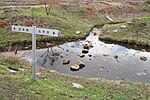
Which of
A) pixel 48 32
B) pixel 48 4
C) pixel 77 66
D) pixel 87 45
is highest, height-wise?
pixel 48 32

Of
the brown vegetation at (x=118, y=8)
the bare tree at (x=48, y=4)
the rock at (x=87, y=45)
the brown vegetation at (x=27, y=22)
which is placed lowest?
the rock at (x=87, y=45)

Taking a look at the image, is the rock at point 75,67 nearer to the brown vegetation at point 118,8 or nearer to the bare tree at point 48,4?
the bare tree at point 48,4

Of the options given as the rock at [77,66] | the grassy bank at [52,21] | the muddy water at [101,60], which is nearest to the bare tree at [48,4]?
the grassy bank at [52,21]

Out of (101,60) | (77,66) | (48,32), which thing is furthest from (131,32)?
(48,32)

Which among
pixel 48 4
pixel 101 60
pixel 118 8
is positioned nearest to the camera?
pixel 101 60

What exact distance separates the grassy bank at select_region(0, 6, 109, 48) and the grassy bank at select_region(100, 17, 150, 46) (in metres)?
2.79

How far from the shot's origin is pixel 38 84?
48.7 ft

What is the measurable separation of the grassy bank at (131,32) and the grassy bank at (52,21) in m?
2.79

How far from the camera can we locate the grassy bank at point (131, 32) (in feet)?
104

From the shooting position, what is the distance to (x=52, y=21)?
35.6 meters

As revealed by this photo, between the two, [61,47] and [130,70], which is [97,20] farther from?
[130,70]

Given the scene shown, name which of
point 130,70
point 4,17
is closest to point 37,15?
point 4,17

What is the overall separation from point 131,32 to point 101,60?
8842mm

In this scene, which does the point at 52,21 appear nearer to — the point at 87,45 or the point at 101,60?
the point at 87,45
